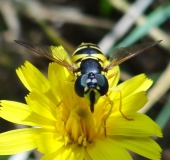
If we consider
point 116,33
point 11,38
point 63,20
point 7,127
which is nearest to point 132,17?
point 116,33

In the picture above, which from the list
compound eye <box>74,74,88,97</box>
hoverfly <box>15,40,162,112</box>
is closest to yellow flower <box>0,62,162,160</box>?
hoverfly <box>15,40,162,112</box>

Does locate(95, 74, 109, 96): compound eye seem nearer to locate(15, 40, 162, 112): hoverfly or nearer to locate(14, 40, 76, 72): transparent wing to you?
locate(15, 40, 162, 112): hoverfly

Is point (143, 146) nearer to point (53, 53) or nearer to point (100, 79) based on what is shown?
point (100, 79)

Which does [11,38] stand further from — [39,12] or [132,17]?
[132,17]

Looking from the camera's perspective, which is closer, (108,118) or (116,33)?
(108,118)

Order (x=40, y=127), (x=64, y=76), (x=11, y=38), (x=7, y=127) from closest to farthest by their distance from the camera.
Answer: (x=40, y=127), (x=64, y=76), (x=7, y=127), (x=11, y=38)
